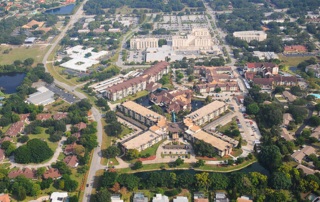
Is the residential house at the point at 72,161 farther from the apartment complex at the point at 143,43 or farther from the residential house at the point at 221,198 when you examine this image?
the apartment complex at the point at 143,43

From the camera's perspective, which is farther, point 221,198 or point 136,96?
point 136,96

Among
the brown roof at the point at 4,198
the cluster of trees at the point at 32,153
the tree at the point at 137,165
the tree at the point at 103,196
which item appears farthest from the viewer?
the cluster of trees at the point at 32,153

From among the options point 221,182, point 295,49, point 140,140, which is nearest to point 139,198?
point 221,182

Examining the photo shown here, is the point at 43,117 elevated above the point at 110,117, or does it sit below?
below

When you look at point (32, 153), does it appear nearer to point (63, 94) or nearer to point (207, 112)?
point (63, 94)

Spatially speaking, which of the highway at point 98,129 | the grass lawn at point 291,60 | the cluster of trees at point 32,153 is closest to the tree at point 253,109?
the highway at point 98,129

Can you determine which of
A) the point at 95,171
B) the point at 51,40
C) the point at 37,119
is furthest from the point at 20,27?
the point at 95,171

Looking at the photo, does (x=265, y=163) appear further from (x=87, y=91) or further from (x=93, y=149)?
(x=87, y=91)
